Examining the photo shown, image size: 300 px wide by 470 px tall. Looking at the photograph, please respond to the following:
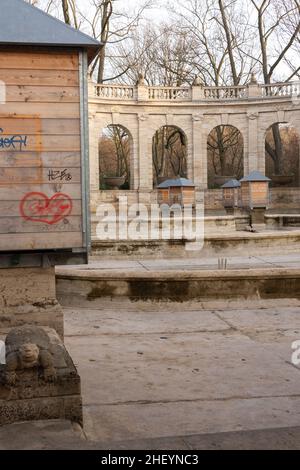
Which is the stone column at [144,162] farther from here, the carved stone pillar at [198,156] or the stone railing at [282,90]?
the stone railing at [282,90]

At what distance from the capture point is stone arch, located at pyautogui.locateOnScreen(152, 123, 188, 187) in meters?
44.7

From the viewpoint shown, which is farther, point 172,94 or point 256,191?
point 172,94

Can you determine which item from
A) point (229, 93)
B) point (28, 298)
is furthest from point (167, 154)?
point (28, 298)

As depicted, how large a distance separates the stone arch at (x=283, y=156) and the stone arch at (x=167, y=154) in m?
6.38

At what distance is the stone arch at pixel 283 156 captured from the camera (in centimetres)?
3494

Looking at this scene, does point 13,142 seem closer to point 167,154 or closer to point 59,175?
point 59,175

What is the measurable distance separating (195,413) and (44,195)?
97.9 inches

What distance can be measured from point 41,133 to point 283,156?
4703 centimetres

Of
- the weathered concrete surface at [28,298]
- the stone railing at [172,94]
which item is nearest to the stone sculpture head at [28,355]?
the weathered concrete surface at [28,298]

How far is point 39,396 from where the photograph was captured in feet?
13.4

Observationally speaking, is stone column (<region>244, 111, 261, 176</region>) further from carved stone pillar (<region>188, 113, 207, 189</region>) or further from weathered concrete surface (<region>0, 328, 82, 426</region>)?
weathered concrete surface (<region>0, 328, 82, 426</region>)

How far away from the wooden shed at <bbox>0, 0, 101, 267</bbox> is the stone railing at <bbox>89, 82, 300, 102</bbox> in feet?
89.4
